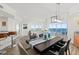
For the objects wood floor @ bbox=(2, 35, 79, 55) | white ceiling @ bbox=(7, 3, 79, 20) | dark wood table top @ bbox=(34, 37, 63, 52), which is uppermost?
white ceiling @ bbox=(7, 3, 79, 20)

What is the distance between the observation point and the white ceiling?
1910mm

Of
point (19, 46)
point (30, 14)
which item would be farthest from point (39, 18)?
point (19, 46)

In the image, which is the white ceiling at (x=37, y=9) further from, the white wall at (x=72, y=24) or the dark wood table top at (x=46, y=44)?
the dark wood table top at (x=46, y=44)

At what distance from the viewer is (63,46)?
1.92 m

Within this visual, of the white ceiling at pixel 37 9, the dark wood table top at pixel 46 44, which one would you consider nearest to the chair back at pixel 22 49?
the dark wood table top at pixel 46 44

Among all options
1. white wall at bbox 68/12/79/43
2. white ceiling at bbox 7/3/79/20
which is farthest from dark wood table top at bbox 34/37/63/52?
white ceiling at bbox 7/3/79/20

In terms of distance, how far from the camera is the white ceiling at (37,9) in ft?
6.27

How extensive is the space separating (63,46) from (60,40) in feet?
0.39

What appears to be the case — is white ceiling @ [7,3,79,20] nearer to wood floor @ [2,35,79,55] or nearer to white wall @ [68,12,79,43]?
white wall @ [68,12,79,43]

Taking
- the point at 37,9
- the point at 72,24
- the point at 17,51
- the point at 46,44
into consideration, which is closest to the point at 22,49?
the point at 17,51

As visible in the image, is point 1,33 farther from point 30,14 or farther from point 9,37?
point 30,14

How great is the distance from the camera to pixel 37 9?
1.95 m

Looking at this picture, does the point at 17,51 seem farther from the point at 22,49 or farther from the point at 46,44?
the point at 46,44

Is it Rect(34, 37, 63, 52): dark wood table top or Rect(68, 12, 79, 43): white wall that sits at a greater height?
Rect(68, 12, 79, 43): white wall
